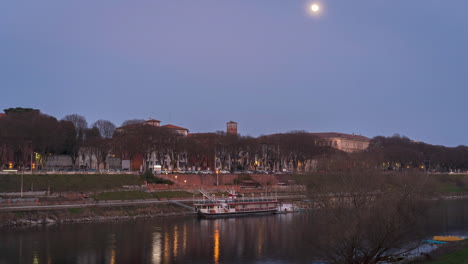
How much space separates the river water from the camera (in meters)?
37.9

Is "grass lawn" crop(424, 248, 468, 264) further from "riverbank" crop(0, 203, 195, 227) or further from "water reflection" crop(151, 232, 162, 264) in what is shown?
"riverbank" crop(0, 203, 195, 227)

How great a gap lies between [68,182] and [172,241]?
32.4 metres

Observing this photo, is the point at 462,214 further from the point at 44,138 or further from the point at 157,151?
the point at 44,138

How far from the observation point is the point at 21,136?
85938 millimetres

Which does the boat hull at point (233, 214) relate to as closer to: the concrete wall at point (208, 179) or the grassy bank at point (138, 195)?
the grassy bank at point (138, 195)

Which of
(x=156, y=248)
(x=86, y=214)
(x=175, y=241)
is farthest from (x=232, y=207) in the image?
(x=156, y=248)

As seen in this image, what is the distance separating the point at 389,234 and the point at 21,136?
75.0 m

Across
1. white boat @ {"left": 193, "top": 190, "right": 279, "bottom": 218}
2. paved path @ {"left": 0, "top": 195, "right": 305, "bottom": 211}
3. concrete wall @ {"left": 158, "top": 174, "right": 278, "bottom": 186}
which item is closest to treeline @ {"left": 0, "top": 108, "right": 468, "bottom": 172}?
concrete wall @ {"left": 158, "top": 174, "right": 278, "bottom": 186}

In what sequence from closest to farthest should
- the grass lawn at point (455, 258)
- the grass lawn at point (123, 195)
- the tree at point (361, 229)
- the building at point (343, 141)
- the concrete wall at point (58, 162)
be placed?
the tree at point (361, 229) < the grass lawn at point (455, 258) < the grass lawn at point (123, 195) < the concrete wall at point (58, 162) < the building at point (343, 141)

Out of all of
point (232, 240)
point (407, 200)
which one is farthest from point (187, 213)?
point (407, 200)

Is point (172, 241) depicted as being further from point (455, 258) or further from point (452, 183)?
point (452, 183)

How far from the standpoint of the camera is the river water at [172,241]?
124 feet

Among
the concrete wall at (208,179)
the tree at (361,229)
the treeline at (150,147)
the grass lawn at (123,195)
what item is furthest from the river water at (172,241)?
the concrete wall at (208,179)

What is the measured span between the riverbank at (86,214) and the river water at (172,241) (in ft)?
8.57
